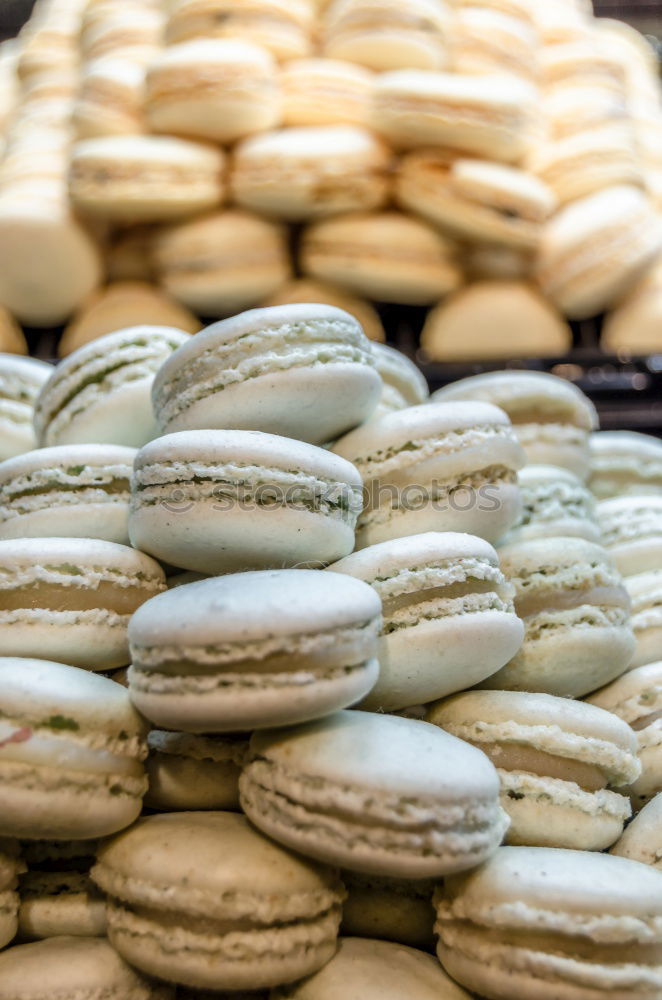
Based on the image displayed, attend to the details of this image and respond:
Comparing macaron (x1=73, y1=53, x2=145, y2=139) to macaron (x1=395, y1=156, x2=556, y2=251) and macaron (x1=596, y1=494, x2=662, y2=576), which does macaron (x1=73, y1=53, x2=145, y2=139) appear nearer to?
macaron (x1=395, y1=156, x2=556, y2=251)

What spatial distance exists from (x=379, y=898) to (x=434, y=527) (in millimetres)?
376

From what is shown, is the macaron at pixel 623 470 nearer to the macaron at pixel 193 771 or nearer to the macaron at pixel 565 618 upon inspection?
the macaron at pixel 565 618

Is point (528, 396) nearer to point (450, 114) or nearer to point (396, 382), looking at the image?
point (396, 382)

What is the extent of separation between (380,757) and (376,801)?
0.12 ft

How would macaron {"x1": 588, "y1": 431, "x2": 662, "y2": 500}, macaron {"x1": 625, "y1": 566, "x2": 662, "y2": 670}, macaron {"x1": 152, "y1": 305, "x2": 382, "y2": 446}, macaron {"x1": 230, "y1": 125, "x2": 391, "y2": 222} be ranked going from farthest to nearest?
macaron {"x1": 230, "y1": 125, "x2": 391, "y2": 222} < macaron {"x1": 588, "y1": 431, "x2": 662, "y2": 500} < macaron {"x1": 625, "y1": 566, "x2": 662, "y2": 670} < macaron {"x1": 152, "y1": 305, "x2": 382, "y2": 446}

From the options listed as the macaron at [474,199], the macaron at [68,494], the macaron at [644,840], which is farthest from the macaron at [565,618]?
the macaron at [474,199]

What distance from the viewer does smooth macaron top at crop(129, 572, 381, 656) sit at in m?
0.63

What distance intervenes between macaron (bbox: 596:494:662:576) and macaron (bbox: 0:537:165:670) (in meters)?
0.66

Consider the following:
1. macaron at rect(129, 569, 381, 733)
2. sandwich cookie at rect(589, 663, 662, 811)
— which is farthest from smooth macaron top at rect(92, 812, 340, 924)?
sandwich cookie at rect(589, 663, 662, 811)

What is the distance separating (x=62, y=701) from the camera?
0.68 meters

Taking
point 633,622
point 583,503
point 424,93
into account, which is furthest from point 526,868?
point 424,93

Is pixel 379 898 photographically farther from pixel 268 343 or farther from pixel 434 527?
pixel 268 343

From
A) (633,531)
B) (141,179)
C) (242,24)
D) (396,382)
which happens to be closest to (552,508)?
(633,531)

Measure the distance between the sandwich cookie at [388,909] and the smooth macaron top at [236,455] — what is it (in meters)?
0.38
